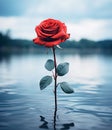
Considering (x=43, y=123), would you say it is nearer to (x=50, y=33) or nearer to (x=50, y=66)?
(x=50, y=66)

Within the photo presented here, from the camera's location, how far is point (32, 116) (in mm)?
3125

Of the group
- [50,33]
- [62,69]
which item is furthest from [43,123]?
[50,33]

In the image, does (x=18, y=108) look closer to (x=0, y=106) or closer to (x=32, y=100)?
(x=0, y=106)

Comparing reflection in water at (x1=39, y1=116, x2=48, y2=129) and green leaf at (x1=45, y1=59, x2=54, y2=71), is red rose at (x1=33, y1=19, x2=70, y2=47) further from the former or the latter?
reflection in water at (x1=39, y1=116, x2=48, y2=129)

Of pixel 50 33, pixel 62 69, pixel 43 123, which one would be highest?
pixel 50 33

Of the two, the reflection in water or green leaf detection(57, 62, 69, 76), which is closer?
the reflection in water

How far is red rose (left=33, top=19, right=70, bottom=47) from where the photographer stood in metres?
2.88

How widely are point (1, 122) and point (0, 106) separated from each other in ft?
2.56

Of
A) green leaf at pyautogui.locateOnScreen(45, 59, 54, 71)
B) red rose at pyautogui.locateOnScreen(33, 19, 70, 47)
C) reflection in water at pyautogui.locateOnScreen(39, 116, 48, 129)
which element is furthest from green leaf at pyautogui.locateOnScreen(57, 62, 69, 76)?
reflection in water at pyautogui.locateOnScreen(39, 116, 48, 129)

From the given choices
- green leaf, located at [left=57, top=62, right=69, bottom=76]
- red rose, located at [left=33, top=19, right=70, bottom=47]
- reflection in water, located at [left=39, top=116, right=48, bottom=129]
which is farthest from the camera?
green leaf, located at [left=57, top=62, right=69, bottom=76]

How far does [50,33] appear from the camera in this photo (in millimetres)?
2928

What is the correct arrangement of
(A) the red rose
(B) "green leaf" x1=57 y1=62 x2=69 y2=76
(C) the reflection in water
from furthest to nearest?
(B) "green leaf" x1=57 y1=62 x2=69 y2=76 < (A) the red rose < (C) the reflection in water

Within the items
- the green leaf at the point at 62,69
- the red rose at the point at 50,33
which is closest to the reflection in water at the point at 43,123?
the green leaf at the point at 62,69

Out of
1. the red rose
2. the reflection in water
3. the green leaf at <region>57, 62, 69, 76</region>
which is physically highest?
the red rose
